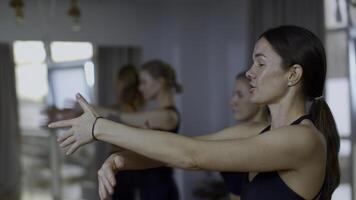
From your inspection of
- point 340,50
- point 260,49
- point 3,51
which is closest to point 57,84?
point 3,51

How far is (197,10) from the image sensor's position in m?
4.48

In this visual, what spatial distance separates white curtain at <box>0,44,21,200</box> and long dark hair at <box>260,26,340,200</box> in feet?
10.5

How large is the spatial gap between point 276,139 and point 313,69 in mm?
199

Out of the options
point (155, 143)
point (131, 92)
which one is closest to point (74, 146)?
point (155, 143)

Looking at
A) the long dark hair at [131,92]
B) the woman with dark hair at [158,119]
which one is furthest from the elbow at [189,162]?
the long dark hair at [131,92]

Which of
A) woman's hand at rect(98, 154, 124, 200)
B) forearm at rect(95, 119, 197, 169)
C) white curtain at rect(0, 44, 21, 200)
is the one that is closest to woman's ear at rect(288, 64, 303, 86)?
forearm at rect(95, 119, 197, 169)

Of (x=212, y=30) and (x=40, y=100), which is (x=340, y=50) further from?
(x=40, y=100)

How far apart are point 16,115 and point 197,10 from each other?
1682 millimetres

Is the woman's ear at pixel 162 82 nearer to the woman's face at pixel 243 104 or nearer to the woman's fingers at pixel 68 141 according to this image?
the woman's face at pixel 243 104

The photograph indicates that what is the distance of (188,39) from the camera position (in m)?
4.44

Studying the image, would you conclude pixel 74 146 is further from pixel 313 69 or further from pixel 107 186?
pixel 313 69

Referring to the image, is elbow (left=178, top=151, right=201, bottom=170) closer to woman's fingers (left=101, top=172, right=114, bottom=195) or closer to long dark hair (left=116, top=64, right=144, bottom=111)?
woman's fingers (left=101, top=172, right=114, bottom=195)

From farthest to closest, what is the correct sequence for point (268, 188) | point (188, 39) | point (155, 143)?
point (188, 39) < point (268, 188) < point (155, 143)

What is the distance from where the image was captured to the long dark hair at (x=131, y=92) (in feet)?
10.6
